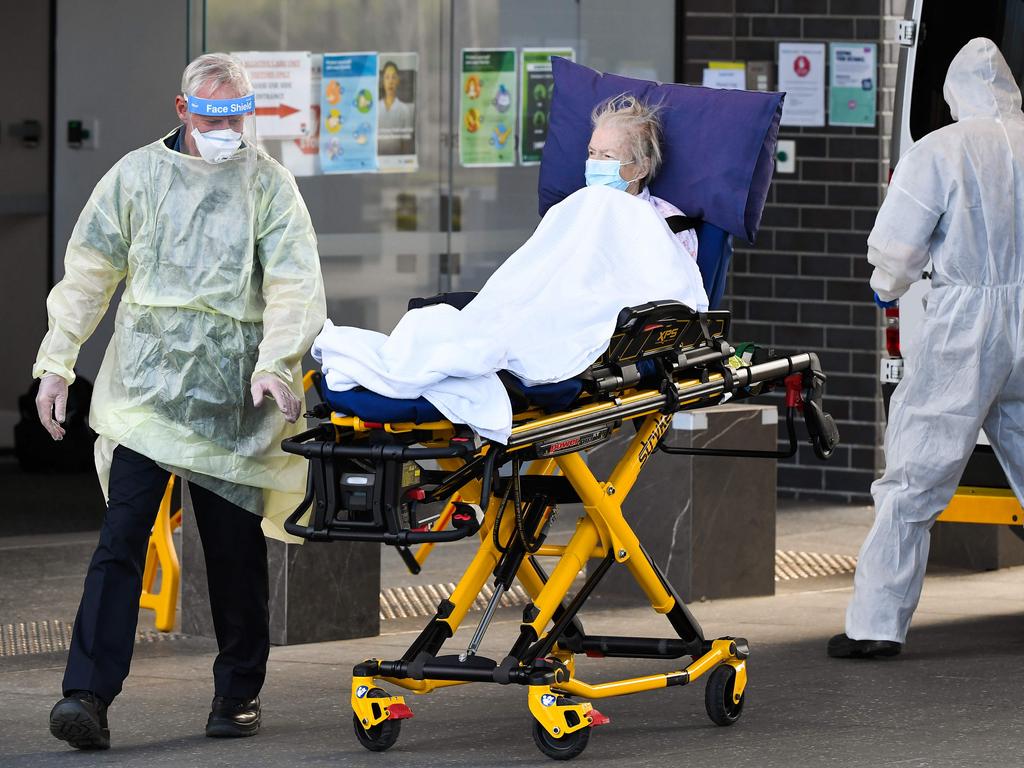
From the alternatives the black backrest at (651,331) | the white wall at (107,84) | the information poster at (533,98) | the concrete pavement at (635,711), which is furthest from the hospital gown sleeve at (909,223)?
the white wall at (107,84)

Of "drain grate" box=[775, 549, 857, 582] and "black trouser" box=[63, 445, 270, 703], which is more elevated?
"black trouser" box=[63, 445, 270, 703]

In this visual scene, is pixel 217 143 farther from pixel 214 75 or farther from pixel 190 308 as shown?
pixel 190 308

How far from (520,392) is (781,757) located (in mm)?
1175

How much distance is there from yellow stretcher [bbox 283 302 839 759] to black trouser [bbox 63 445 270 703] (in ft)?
0.96

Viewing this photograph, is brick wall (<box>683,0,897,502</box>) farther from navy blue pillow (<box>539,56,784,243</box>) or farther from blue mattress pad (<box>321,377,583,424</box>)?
blue mattress pad (<box>321,377,583,424</box>)

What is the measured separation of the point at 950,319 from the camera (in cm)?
630

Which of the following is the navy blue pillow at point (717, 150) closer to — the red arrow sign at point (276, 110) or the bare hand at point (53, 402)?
the bare hand at point (53, 402)

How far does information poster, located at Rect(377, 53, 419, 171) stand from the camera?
367 inches

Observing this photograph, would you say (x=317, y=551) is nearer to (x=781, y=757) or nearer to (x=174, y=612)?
(x=174, y=612)

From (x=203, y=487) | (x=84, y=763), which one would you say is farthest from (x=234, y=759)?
(x=203, y=487)

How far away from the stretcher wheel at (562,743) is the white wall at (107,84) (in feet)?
21.8

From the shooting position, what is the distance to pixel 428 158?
9594 millimetres

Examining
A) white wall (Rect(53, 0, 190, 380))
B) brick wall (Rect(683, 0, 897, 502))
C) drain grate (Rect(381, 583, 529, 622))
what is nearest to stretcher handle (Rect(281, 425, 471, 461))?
drain grate (Rect(381, 583, 529, 622))

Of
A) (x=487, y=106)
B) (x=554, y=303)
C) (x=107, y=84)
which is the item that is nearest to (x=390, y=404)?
(x=554, y=303)
